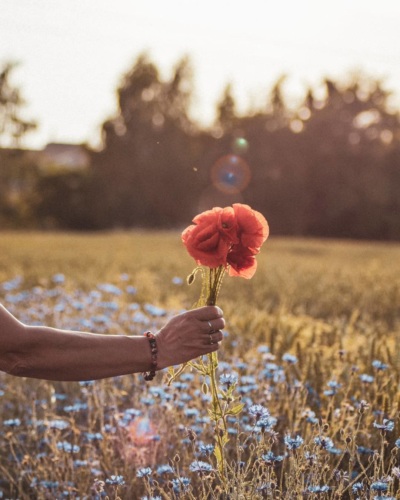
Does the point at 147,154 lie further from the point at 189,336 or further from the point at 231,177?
the point at 189,336

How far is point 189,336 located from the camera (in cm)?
196

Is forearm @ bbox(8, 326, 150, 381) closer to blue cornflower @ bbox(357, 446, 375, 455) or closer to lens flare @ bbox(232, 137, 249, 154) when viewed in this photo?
blue cornflower @ bbox(357, 446, 375, 455)

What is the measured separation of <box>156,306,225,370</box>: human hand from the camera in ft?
6.43

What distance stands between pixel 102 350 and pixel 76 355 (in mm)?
73

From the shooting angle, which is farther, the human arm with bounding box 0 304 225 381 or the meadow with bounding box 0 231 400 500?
the meadow with bounding box 0 231 400 500

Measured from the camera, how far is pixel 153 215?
38.0 meters

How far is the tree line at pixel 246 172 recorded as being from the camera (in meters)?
33.7

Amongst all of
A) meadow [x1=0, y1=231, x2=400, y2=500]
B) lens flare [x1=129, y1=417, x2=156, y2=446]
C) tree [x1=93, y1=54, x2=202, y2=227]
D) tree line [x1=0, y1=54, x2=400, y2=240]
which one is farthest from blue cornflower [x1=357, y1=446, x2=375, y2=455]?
tree [x1=93, y1=54, x2=202, y2=227]

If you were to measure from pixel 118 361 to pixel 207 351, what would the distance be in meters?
0.25

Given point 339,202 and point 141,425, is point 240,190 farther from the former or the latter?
point 141,425

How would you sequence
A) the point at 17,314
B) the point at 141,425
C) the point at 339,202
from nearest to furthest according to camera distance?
1. the point at 141,425
2. the point at 17,314
3. the point at 339,202

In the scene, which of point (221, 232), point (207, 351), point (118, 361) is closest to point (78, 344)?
point (118, 361)

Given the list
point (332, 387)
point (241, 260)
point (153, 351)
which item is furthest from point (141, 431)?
point (241, 260)

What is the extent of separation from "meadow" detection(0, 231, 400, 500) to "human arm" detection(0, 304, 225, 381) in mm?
212
